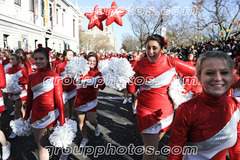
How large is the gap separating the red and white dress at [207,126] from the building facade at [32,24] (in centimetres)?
1127

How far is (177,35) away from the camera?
22.1 meters

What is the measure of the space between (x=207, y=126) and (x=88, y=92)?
225 centimetres

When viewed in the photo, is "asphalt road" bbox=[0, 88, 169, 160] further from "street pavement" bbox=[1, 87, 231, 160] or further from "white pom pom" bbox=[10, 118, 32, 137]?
"white pom pom" bbox=[10, 118, 32, 137]

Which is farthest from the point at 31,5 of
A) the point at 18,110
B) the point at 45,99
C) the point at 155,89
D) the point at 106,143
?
the point at 155,89

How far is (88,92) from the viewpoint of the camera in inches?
125

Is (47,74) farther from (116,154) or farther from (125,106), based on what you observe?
(125,106)

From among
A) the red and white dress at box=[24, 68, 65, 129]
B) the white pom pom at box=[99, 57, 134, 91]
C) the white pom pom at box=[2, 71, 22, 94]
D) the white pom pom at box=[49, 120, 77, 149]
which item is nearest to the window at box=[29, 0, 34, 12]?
the white pom pom at box=[2, 71, 22, 94]

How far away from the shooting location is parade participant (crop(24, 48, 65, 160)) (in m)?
2.38

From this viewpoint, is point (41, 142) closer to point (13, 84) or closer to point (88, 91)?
point (88, 91)

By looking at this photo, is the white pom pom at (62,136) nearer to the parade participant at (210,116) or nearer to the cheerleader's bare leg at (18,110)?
the parade participant at (210,116)

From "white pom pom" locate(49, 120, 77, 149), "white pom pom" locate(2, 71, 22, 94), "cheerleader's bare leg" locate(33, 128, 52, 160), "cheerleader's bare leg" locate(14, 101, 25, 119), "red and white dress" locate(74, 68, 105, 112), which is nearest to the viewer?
"white pom pom" locate(49, 120, 77, 149)

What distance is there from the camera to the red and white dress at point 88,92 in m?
3.05

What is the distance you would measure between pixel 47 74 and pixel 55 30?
2828cm

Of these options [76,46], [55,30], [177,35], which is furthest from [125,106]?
[76,46]
